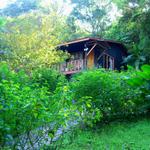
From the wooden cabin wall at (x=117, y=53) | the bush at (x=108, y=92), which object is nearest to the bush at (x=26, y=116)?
the bush at (x=108, y=92)

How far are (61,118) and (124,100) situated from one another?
4577mm

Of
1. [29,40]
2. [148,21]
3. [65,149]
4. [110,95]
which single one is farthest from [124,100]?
[29,40]

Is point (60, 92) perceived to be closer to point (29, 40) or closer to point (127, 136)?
point (127, 136)

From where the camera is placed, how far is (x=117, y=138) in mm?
7066

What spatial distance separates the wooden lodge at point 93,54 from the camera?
71.3 feet

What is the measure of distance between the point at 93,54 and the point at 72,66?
1970 millimetres

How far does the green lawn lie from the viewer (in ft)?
21.1

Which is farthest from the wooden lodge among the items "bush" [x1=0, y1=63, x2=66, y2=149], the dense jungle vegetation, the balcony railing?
"bush" [x1=0, y1=63, x2=66, y2=149]

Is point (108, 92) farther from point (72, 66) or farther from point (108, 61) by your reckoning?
point (108, 61)

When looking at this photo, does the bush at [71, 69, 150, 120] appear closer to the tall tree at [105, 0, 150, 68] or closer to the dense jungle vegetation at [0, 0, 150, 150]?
the dense jungle vegetation at [0, 0, 150, 150]

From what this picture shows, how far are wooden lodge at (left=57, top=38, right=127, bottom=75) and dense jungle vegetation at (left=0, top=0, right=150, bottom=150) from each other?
5.27 ft

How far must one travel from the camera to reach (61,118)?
14.1ft

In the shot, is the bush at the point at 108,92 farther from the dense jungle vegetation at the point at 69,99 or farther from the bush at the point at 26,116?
the bush at the point at 26,116

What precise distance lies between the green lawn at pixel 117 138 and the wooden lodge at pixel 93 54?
13.1 meters
